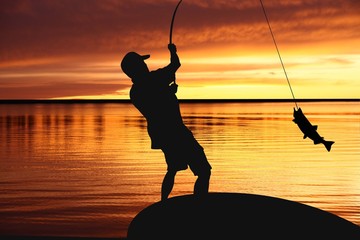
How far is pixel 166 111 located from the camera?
36.3 feet

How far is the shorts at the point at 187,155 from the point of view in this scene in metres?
11.0

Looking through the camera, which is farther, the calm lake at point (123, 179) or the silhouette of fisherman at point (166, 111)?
the calm lake at point (123, 179)

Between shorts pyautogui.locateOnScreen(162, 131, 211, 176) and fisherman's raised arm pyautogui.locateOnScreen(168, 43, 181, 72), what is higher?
fisherman's raised arm pyautogui.locateOnScreen(168, 43, 181, 72)

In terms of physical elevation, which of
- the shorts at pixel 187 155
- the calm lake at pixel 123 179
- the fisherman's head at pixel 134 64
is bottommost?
the calm lake at pixel 123 179

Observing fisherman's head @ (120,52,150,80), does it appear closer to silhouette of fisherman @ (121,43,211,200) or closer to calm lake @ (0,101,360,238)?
silhouette of fisherman @ (121,43,211,200)

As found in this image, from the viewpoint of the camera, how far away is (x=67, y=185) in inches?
921

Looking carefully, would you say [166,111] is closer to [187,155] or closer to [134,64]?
[187,155]

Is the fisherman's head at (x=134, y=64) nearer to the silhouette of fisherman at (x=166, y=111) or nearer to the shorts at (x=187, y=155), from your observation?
the silhouette of fisherman at (x=166, y=111)

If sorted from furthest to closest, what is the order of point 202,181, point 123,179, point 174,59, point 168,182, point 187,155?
point 123,179, point 168,182, point 202,181, point 187,155, point 174,59

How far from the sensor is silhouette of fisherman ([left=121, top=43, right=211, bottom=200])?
432 inches

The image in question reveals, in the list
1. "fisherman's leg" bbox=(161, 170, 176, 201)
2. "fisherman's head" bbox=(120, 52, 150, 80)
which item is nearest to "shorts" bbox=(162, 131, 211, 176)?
"fisherman's leg" bbox=(161, 170, 176, 201)

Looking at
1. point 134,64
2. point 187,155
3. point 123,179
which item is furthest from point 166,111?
point 123,179

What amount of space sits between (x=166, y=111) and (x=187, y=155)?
30.2 inches

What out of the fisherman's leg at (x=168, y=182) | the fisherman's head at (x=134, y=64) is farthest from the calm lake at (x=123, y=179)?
the fisherman's head at (x=134, y=64)
